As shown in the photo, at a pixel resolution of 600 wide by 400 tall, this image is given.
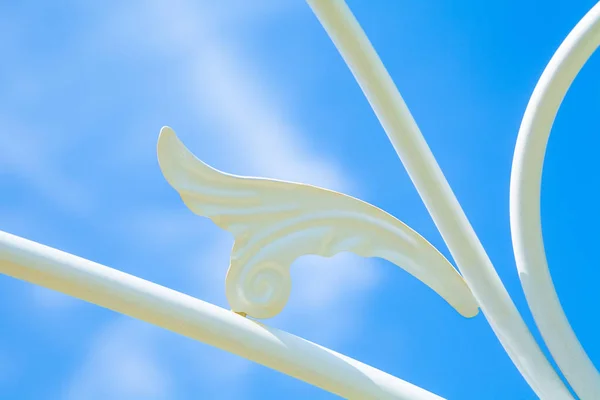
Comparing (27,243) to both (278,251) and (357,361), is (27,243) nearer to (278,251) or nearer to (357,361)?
(278,251)

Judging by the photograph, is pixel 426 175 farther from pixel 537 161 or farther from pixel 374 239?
pixel 537 161

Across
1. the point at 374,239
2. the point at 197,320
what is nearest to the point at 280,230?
the point at 374,239

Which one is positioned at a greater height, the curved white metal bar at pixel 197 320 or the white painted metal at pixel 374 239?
the white painted metal at pixel 374 239

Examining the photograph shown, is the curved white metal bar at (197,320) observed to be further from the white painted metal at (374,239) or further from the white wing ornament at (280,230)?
the white wing ornament at (280,230)

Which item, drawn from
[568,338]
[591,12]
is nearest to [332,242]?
[568,338]

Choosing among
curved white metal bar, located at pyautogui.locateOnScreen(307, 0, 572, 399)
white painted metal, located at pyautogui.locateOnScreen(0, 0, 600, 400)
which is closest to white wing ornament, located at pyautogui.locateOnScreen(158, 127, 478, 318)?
white painted metal, located at pyautogui.locateOnScreen(0, 0, 600, 400)

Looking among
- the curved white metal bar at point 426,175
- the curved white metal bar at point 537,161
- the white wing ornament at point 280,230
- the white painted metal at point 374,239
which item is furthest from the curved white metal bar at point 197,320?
the curved white metal bar at point 537,161
